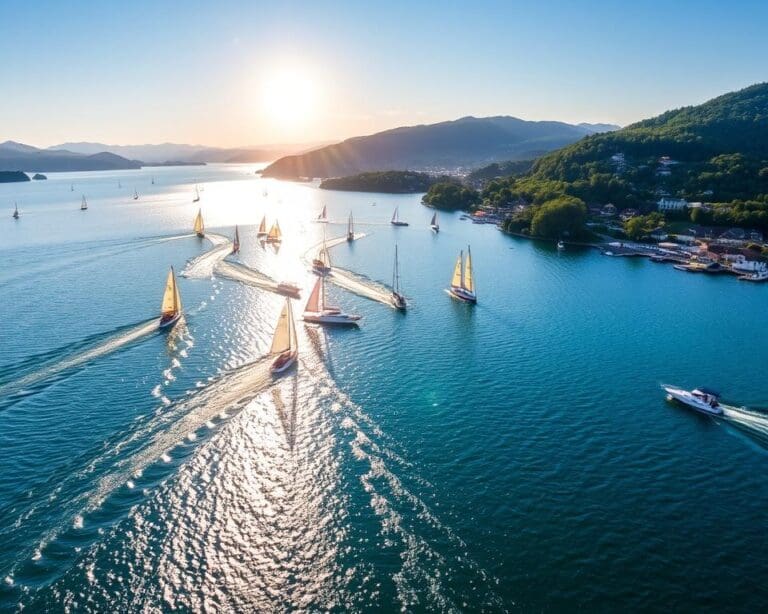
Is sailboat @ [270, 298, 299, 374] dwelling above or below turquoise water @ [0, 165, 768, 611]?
above

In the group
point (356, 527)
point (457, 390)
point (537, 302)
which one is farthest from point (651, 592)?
point (537, 302)

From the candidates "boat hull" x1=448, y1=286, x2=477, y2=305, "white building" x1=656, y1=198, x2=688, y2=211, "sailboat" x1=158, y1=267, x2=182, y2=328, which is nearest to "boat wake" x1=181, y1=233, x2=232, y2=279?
"sailboat" x1=158, y1=267, x2=182, y2=328

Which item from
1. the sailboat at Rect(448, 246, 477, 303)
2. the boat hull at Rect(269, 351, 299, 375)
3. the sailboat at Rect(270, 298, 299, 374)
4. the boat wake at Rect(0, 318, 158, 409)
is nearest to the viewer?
the boat wake at Rect(0, 318, 158, 409)

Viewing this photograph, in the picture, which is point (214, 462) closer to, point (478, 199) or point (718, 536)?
point (718, 536)

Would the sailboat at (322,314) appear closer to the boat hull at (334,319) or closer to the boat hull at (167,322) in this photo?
the boat hull at (334,319)

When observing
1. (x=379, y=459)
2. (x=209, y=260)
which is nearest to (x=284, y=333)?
(x=379, y=459)

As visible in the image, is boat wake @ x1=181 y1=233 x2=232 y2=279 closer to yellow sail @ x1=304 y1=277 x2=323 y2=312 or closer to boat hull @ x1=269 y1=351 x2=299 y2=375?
yellow sail @ x1=304 y1=277 x2=323 y2=312

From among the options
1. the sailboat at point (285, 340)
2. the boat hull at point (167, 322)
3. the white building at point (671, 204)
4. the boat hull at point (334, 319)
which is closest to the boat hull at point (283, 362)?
the sailboat at point (285, 340)
